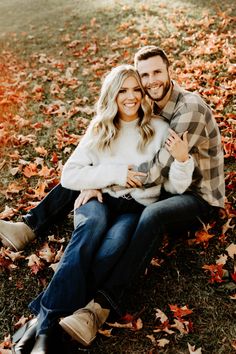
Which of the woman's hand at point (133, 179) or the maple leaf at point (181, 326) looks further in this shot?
the woman's hand at point (133, 179)

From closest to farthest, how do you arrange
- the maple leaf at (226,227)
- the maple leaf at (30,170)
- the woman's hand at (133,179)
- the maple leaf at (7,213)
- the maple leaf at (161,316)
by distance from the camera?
the maple leaf at (161,316)
the woman's hand at (133,179)
the maple leaf at (226,227)
the maple leaf at (7,213)
the maple leaf at (30,170)

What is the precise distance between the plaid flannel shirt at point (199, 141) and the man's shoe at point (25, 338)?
1528mm

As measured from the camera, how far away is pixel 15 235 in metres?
3.65

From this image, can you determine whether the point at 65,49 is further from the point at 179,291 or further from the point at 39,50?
the point at 179,291

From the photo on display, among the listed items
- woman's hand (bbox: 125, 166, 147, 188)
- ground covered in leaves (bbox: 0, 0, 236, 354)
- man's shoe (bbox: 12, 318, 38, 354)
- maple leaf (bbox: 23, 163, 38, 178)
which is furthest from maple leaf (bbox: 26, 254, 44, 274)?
maple leaf (bbox: 23, 163, 38, 178)

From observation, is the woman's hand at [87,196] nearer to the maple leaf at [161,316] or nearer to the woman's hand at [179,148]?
the woman's hand at [179,148]

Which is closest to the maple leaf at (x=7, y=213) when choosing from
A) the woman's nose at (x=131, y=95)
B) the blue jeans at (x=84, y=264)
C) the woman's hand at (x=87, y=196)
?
the woman's hand at (x=87, y=196)

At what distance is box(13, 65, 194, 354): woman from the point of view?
2.76 metres

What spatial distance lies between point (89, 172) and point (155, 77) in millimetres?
991

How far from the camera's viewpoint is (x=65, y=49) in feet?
27.9

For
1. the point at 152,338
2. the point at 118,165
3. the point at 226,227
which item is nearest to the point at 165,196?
the point at 118,165

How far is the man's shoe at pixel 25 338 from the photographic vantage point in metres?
2.73

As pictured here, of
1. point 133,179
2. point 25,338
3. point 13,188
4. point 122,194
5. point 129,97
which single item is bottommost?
point 25,338

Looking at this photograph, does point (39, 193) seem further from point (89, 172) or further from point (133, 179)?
point (133, 179)
